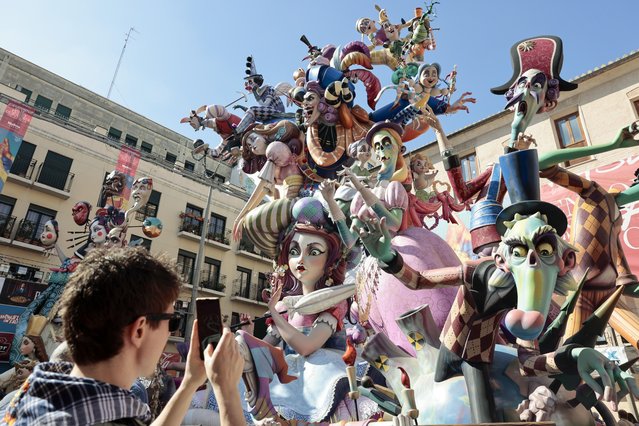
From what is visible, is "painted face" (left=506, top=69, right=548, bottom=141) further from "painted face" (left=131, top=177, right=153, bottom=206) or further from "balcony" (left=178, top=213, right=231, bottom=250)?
"balcony" (left=178, top=213, right=231, bottom=250)

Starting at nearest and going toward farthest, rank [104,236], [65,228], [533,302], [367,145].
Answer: [533,302]
[367,145]
[104,236]
[65,228]

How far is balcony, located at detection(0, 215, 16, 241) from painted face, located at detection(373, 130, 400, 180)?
1395 centimetres

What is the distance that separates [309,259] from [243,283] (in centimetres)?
1572

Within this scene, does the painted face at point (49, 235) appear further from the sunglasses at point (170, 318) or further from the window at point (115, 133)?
the window at point (115, 133)

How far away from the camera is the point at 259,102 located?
22.7 feet

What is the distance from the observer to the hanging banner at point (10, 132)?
1224 centimetres

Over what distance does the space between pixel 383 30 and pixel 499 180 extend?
4.08 meters

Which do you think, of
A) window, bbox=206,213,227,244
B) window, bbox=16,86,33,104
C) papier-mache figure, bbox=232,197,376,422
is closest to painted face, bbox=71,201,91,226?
papier-mache figure, bbox=232,197,376,422

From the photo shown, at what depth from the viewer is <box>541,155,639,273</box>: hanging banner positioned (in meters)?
6.33

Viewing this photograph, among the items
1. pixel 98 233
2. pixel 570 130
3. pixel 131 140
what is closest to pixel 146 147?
pixel 131 140

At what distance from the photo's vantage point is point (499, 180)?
11.3 ft

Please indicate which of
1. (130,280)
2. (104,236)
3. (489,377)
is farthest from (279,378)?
(104,236)

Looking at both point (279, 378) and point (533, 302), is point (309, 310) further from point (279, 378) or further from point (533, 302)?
point (533, 302)

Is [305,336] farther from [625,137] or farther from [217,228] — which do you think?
[217,228]
